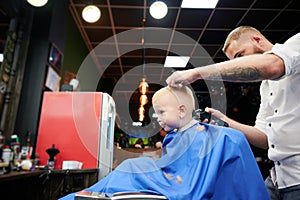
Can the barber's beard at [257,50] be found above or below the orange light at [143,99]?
above

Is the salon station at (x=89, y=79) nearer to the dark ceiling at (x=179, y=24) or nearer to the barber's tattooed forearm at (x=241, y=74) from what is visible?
the dark ceiling at (x=179, y=24)

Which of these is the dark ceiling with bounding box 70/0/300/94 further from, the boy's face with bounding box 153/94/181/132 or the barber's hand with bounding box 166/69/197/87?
the barber's hand with bounding box 166/69/197/87

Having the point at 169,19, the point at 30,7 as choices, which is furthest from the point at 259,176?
the point at 169,19

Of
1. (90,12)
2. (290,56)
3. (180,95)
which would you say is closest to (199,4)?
(90,12)

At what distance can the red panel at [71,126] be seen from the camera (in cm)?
309

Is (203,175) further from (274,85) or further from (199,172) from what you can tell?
(274,85)

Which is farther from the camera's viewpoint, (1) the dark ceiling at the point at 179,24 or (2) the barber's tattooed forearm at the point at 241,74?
(1) the dark ceiling at the point at 179,24

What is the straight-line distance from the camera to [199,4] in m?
4.18

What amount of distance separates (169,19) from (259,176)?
3.99 meters

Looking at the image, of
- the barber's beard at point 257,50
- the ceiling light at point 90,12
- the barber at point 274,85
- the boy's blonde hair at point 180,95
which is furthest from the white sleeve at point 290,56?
the ceiling light at point 90,12

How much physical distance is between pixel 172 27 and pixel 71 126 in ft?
9.37

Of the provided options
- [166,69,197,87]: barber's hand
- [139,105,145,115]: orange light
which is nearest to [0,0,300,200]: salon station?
[139,105,145,115]: orange light

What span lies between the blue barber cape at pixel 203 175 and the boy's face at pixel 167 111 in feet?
0.68

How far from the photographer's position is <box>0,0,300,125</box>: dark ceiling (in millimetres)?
4215
